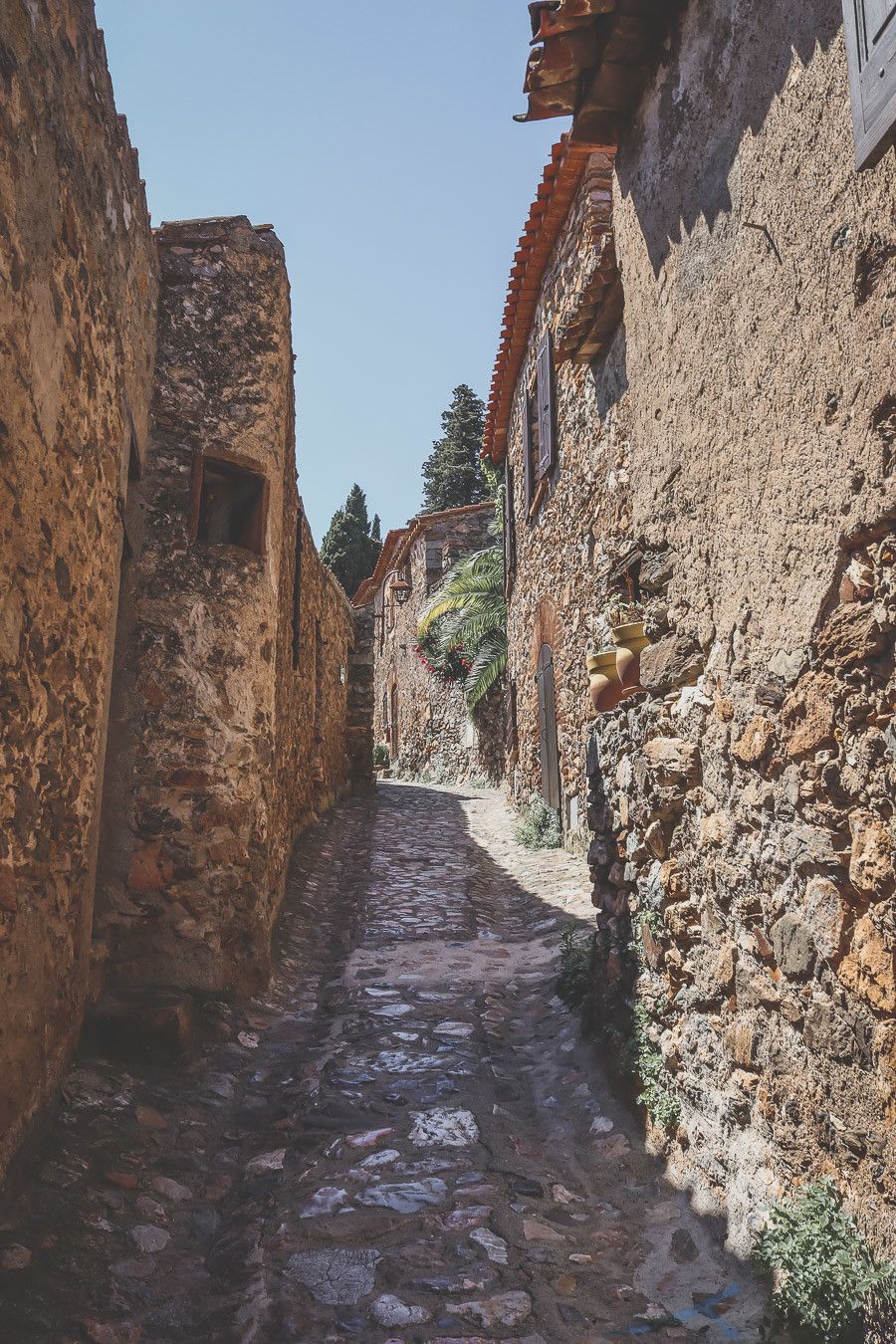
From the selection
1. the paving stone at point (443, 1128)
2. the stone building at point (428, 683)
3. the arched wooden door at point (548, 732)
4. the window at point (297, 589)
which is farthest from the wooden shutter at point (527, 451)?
the paving stone at point (443, 1128)

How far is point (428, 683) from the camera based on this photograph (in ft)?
62.7

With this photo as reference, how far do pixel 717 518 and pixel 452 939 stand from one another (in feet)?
13.1

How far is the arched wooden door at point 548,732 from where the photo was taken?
29.7ft

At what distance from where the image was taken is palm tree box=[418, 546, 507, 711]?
1448 cm

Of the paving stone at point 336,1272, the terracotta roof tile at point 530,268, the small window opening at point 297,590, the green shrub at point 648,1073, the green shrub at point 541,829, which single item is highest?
the terracotta roof tile at point 530,268

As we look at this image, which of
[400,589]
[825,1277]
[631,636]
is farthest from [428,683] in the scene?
[825,1277]

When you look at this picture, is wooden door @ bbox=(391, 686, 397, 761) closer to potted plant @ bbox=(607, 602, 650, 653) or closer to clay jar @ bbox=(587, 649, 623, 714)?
clay jar @ bbox=(587, 649, 623, 714)

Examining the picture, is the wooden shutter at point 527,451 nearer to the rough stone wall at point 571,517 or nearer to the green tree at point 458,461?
the rough stone wall at point 571,517

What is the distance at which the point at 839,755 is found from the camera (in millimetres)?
2133

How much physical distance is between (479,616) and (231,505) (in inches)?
367

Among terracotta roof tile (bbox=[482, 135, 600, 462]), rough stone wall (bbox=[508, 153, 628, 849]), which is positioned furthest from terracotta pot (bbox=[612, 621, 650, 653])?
terracotta roof tile (bbox=[482, 135, 600, 462])

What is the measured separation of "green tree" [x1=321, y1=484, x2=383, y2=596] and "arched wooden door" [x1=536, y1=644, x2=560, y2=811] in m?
21.3

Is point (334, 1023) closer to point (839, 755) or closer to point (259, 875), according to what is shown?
point (259, 875)

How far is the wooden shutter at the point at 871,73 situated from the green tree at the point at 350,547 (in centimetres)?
2843
